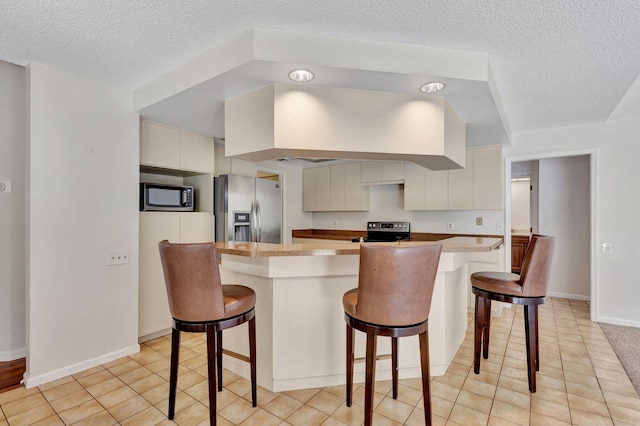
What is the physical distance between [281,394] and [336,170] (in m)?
3.80

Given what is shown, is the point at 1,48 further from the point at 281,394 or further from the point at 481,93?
the point at 481,93

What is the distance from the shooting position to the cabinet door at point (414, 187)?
4.48 metres

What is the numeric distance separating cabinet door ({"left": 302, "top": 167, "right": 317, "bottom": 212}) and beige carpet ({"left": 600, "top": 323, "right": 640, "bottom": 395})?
4.14 metres

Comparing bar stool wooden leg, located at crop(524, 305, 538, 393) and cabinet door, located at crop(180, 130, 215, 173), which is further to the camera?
cabinet door, located at crop(180, 130, 215, 173)

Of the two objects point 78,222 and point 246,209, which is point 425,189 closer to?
point 246,209

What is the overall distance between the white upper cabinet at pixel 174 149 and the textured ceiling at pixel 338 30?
68 centimetres

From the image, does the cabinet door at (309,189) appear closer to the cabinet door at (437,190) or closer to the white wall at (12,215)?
the cabinet door at (437,190)

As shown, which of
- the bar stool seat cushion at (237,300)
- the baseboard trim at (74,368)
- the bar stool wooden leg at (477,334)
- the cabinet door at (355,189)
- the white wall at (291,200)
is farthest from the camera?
the white wall at (291,200)

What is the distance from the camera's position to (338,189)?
17.5 feet

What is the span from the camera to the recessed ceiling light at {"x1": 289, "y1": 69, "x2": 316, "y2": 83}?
2.02 metres

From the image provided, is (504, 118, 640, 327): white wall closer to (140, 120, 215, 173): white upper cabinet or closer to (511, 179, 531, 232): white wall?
(511, 179, 531, 232): white wall

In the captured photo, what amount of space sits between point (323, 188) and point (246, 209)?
1.94 meters

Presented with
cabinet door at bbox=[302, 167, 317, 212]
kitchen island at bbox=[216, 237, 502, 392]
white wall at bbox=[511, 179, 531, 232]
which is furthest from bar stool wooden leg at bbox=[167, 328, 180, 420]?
white wall at bbox=[511, 179, 531, 232]

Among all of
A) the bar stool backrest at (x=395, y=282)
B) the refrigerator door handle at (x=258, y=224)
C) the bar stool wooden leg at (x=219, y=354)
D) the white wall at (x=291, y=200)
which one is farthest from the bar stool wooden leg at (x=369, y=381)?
the white wall at (x=291, y=200)
